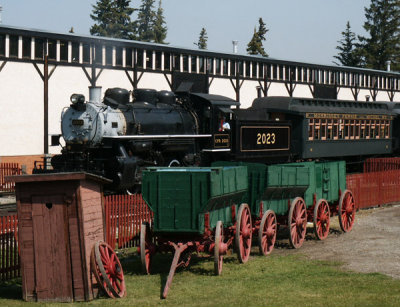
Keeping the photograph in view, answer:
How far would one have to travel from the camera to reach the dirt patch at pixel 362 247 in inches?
481

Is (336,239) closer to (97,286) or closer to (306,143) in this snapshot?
(97,286)

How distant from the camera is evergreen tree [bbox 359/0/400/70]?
8138 centimetres

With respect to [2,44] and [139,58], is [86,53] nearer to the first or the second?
[139,58]

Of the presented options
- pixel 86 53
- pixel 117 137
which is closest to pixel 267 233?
pixel 117 137

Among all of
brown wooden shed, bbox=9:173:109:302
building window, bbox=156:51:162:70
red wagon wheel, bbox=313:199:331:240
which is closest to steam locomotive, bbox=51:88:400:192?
red wagon wheel, bbox=313:199:331:240

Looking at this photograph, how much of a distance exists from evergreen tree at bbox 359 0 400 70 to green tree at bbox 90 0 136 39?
3024cm

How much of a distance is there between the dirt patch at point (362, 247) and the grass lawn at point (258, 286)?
0.63 m

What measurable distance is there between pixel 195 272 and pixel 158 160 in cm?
943

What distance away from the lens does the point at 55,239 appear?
983 cm

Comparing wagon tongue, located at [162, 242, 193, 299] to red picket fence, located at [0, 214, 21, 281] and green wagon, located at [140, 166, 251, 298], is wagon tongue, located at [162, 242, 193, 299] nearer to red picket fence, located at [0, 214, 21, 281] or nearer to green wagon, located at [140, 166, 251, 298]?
green wagon, located at [140, 166, 251, 298]

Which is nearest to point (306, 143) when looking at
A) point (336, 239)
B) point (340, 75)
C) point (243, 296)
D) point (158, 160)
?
point (158, 160)

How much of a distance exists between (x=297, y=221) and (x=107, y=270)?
541cm

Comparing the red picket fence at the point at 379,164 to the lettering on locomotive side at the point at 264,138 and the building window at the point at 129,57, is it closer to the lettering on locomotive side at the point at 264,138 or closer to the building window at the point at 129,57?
the lettering on locomotive side at the point at 264,138

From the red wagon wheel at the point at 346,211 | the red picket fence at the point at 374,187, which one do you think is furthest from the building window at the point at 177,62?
the red wagon wheel at the point at 346,211
